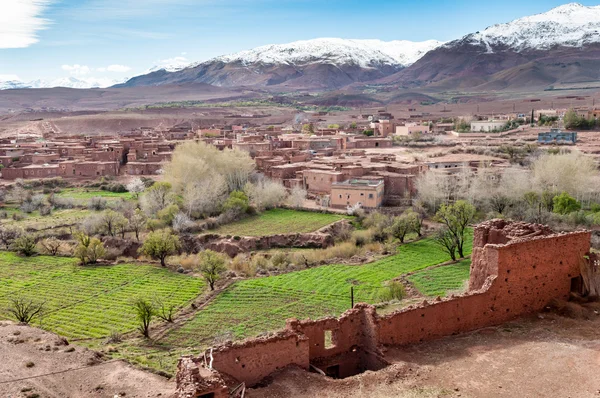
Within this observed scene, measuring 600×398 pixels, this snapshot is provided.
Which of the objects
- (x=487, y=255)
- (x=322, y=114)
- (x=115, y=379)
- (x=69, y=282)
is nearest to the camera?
(x=115, y=379)

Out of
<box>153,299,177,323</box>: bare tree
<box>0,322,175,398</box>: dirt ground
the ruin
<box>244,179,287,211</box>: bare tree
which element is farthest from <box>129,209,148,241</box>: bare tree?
the ruin

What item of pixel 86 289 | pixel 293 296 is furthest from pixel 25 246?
pixel 293 296

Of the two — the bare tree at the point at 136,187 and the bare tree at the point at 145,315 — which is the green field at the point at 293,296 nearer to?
the bare tree at the point at 145,315

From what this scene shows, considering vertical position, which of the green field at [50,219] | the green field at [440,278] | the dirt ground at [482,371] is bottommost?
the green field at [440,278]

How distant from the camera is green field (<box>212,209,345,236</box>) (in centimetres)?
3338

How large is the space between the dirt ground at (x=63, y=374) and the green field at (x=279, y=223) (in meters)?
17.7

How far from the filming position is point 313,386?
1109cm

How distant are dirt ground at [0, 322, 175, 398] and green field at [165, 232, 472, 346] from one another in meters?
3.92

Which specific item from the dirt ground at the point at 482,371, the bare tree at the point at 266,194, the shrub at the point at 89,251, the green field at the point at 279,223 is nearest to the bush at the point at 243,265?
the green field at the point at 279,223

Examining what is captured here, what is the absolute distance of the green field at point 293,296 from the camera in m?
19.4

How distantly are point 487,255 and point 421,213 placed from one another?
21697mm

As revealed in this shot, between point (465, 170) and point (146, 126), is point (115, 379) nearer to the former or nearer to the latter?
point (465, 170)

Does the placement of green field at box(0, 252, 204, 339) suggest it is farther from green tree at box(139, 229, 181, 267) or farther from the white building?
the white building

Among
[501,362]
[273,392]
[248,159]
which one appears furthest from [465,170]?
[273,392]
